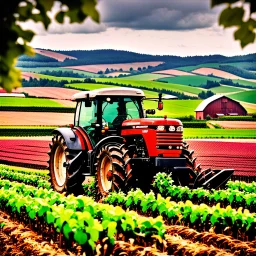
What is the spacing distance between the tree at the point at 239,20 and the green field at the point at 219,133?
37371mm

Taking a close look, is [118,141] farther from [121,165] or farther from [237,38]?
[237,38]

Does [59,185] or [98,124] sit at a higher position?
[98,124]

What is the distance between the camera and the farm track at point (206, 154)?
80.1ft

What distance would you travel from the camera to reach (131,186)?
13.1m

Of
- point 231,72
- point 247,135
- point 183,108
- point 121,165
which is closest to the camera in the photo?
point 121,165

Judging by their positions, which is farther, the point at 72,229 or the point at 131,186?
the point at 131,186

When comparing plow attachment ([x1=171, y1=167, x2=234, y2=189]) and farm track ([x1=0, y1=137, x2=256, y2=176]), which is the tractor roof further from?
farm track ([x1=0, y1=137, x2=256, y2=176])

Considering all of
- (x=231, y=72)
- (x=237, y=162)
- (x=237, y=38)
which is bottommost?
(x=237, y=162)

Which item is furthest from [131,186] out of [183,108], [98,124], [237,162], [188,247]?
[183,108]

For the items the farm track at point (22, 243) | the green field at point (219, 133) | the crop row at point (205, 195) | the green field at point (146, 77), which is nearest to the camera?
the farm track at point (22, 243)

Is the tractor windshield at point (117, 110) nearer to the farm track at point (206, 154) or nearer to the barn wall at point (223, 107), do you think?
the farm track at point (206, 154)

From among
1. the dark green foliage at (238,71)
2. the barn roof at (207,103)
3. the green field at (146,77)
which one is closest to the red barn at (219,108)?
the barn roof at (207,103)

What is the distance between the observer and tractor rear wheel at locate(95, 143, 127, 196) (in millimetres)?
12766

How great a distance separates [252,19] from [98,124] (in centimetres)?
984
